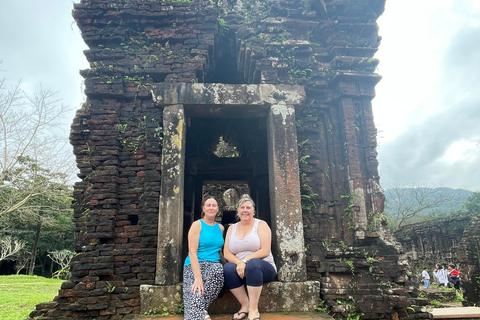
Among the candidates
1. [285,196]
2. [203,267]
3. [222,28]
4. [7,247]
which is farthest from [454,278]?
[7,247]

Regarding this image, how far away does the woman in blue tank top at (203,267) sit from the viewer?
11.1 ft

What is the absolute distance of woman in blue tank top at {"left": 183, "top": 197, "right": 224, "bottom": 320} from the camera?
3381 millimetres

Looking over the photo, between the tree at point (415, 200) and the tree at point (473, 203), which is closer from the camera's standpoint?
the tree at point (473, 203)

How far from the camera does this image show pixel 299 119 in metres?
5.61

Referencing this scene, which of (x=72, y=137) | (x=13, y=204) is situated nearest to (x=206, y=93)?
(x=72, y=137)

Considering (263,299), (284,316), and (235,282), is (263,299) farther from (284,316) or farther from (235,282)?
(235,282)

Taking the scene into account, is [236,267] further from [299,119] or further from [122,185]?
[299,119]

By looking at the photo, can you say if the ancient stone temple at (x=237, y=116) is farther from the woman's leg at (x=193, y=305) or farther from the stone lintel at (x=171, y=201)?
the woman's leg at (x=193, y=305)

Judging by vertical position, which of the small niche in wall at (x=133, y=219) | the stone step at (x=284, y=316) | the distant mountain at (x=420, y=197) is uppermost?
the distant mountain at (x=420, y=197)

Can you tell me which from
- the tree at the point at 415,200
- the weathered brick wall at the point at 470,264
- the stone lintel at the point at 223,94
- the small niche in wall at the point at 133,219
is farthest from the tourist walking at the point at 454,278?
the small niche in wall at the point at 133,219

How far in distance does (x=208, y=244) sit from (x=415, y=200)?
1198 inches

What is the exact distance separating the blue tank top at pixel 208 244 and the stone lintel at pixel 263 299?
752 mm

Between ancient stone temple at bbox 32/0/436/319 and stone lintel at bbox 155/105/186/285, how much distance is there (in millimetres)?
18

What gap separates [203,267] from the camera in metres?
3.63
